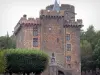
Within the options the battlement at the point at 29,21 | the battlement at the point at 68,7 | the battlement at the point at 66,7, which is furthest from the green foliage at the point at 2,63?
the battlement at the point at 68,7

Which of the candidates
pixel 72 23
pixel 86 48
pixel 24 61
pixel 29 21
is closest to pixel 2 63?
pixel 24 61

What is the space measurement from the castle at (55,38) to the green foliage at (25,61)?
9071mm

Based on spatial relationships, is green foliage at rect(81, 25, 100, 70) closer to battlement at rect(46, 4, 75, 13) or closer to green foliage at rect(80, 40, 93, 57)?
green foliage at rect(80, 40, 93, 57)

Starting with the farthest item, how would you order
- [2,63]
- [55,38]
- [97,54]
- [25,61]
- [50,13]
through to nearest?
[97,54], [50,13], [55,38], [25,61], [2,63]

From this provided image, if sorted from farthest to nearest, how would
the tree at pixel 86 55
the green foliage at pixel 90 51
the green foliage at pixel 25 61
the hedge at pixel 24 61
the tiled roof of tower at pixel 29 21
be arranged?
the tree at pixel 86 55
the green foliage at pixel 90 51
the tiled roof of tower at pixel 29 21
the green foliage at pixel 25 61
the hedge at pixel 24 61

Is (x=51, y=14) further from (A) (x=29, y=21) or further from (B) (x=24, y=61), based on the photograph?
(B) (x=24, y=61)

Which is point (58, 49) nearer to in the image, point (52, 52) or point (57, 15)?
point (52, 52)

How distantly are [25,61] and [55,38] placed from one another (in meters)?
12.8

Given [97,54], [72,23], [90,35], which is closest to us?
[72,23]

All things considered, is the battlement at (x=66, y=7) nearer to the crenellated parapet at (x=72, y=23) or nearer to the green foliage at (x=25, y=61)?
the crenellated parapet at (x=72, y=23)

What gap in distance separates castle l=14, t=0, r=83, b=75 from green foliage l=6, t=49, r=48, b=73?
29.8ft

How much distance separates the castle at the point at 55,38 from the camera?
7700cm

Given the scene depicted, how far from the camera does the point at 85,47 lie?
3873 inches

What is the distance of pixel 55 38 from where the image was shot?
7725 cm
